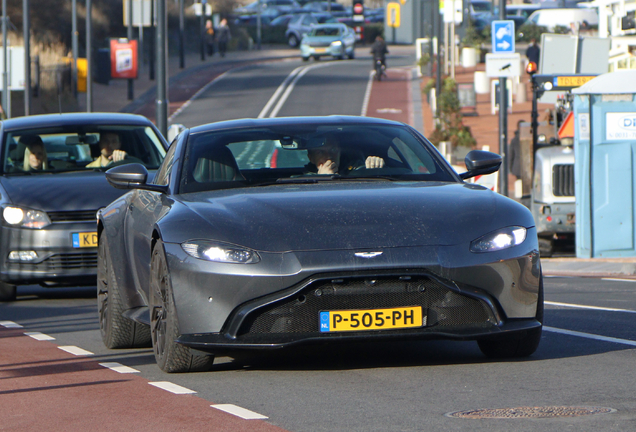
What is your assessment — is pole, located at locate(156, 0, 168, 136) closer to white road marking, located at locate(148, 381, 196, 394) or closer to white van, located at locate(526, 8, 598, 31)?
white road marking, located at locate(148, 381, 196, 394)

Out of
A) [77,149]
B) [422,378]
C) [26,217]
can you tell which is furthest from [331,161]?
[77,149]

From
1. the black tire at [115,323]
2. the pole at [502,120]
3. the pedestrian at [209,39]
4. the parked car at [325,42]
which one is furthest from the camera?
the pedestrian at [209,39]

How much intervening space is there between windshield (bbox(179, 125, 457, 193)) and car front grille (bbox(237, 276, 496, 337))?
1.21m

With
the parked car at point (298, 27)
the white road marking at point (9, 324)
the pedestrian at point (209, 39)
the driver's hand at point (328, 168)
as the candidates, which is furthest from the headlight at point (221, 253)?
the parked car at point (298, 27)

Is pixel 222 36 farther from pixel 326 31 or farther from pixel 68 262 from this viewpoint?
pixel 68 262

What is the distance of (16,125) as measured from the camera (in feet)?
43.1

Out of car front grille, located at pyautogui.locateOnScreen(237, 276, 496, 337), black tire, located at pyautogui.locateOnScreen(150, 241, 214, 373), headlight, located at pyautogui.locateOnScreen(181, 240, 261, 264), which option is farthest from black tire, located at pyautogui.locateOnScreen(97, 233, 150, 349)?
car front grille, located at pyautogui.locateOnScreen(237, 276, 496, 337)

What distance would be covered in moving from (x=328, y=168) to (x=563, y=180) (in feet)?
43.4

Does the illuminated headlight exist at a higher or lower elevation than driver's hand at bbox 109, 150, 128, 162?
lower

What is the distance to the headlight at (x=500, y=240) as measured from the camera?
6.69 metres

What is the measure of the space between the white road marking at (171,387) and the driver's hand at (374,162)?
187cm

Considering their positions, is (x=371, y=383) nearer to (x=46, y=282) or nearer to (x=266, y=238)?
(x=266, y=238)

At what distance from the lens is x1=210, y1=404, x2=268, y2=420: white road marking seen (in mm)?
5828

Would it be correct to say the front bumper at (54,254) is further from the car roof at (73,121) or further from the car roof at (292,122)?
the car roof at (292,122)
